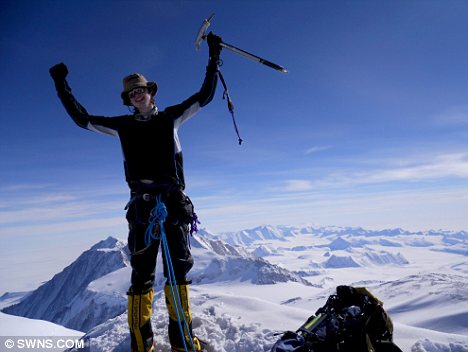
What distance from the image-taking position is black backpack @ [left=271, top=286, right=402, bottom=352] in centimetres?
418

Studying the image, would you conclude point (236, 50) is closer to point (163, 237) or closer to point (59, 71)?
point (59, 71)

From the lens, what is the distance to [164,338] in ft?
19.9

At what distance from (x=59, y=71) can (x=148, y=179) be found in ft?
8.33

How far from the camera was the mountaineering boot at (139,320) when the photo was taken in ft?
15.4

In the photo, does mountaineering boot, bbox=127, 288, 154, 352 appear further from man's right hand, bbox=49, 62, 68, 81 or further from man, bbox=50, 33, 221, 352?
man's right hand, bbox=49, 62, 68, 81

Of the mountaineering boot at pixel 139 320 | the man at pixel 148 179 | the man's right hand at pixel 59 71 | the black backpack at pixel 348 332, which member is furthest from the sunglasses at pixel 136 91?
the black backpack at pixel 348 332

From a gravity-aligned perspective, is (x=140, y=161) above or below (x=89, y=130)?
below

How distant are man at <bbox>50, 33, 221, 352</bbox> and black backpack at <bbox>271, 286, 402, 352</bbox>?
5.89 feet

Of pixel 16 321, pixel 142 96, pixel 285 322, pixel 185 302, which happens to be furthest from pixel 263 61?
pixel 16 321

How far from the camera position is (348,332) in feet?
14.1

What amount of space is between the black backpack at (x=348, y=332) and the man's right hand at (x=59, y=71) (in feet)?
19.0

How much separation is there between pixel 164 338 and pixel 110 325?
7.74ft

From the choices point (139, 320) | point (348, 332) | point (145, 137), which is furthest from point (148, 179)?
point (348, 332)

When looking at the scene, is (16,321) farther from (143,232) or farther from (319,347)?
(319,347)
